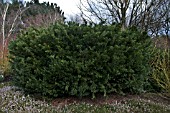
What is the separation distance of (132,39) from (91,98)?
1.60 meters

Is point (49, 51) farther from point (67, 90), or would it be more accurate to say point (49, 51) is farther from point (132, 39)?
point (132, 39)

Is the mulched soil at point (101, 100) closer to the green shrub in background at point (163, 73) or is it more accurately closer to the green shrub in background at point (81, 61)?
the green shrub in background at point (81, 61)

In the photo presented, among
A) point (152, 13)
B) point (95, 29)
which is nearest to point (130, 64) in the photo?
point (95, 29)

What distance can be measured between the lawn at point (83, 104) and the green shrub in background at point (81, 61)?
0.19m

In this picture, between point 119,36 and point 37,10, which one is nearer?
point 119,36

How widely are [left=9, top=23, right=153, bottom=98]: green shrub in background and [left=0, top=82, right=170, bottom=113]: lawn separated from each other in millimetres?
193

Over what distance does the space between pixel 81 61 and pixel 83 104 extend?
89cm

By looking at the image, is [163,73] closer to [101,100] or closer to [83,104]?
[101,100]

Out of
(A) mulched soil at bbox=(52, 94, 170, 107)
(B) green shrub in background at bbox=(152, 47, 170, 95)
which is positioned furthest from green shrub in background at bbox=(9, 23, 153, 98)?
(B) green shrub in background at bbox=(152, 47, 170, 95)

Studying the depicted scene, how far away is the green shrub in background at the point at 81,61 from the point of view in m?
6.27

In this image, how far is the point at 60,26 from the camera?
670 cm

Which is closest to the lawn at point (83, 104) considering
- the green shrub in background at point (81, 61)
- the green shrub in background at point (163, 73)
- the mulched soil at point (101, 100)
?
the mulched soil at point (101, 100)

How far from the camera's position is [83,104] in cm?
618

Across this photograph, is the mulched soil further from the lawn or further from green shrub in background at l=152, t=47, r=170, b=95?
green shrub in background at l=152, t=47, r=170, b=95
